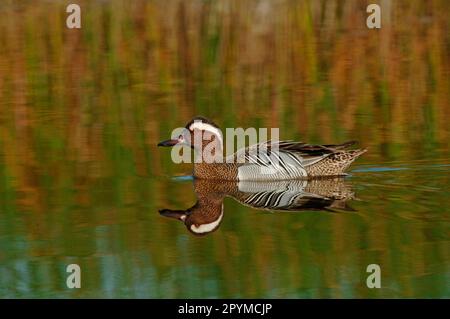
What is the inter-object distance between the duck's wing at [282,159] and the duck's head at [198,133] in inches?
16.6

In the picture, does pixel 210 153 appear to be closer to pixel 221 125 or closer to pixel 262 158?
pixel 262 158

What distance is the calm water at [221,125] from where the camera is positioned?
7891 millimetres

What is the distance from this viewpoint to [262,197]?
1023 centimetres

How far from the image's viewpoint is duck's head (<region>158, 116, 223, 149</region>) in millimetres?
11266

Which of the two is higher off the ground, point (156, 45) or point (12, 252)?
point (156, 45)

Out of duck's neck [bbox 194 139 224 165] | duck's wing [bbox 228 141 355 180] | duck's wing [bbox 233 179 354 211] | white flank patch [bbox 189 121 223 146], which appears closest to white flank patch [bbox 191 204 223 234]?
duck's wing [bbox 233 179 354 211]

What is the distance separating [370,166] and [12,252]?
3730 millimetres

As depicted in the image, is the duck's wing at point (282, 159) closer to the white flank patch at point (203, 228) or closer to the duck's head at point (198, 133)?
the duck's head at point (198, 133)

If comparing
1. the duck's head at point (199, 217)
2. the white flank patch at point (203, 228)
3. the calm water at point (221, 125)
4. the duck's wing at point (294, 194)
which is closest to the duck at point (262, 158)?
the duck's wing at point (294, 194)

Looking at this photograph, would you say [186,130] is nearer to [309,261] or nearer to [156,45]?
[309,261]

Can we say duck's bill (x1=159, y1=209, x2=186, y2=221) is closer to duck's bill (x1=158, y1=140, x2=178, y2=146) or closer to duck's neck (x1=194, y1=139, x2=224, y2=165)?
duck's bill (x1=158, y1=140, x2=178, y2=146)

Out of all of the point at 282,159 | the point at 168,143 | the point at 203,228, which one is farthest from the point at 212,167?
the point at 203,228

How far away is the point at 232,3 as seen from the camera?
1770 cm
